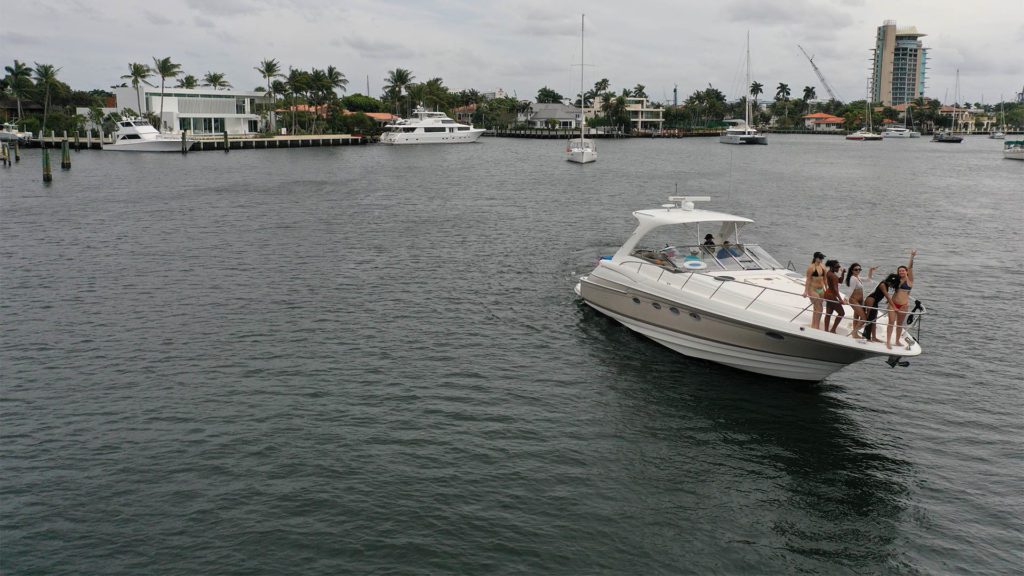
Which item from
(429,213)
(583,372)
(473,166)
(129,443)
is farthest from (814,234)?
(473,166)

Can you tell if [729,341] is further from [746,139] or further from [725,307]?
[746,139]

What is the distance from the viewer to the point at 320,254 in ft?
132

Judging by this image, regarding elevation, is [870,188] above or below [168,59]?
below

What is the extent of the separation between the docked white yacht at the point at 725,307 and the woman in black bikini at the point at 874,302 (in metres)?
0.26

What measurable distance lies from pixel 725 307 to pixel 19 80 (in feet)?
504

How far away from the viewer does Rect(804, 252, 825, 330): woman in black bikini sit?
19.5m

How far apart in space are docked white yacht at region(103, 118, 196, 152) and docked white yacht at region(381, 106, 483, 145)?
41.4 metres

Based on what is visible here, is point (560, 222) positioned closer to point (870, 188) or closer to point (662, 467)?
point (662, 467)

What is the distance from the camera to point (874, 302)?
1877cm

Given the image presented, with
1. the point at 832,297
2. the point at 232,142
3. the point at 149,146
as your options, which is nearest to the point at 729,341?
the point at 832,297

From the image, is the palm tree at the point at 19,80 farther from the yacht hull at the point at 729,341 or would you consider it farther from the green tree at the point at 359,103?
the yacht hull at the point at 729,341

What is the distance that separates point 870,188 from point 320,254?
2313 inches

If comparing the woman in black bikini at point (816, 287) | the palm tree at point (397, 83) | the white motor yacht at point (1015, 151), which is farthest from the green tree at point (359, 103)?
the woman in black bikini at point (816, 287)

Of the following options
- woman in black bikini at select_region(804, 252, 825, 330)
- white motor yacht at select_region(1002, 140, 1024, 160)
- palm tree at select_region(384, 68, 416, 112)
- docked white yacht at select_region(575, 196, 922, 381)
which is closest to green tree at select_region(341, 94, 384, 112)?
palm tree at select_region(384, 68, 416, 112)
